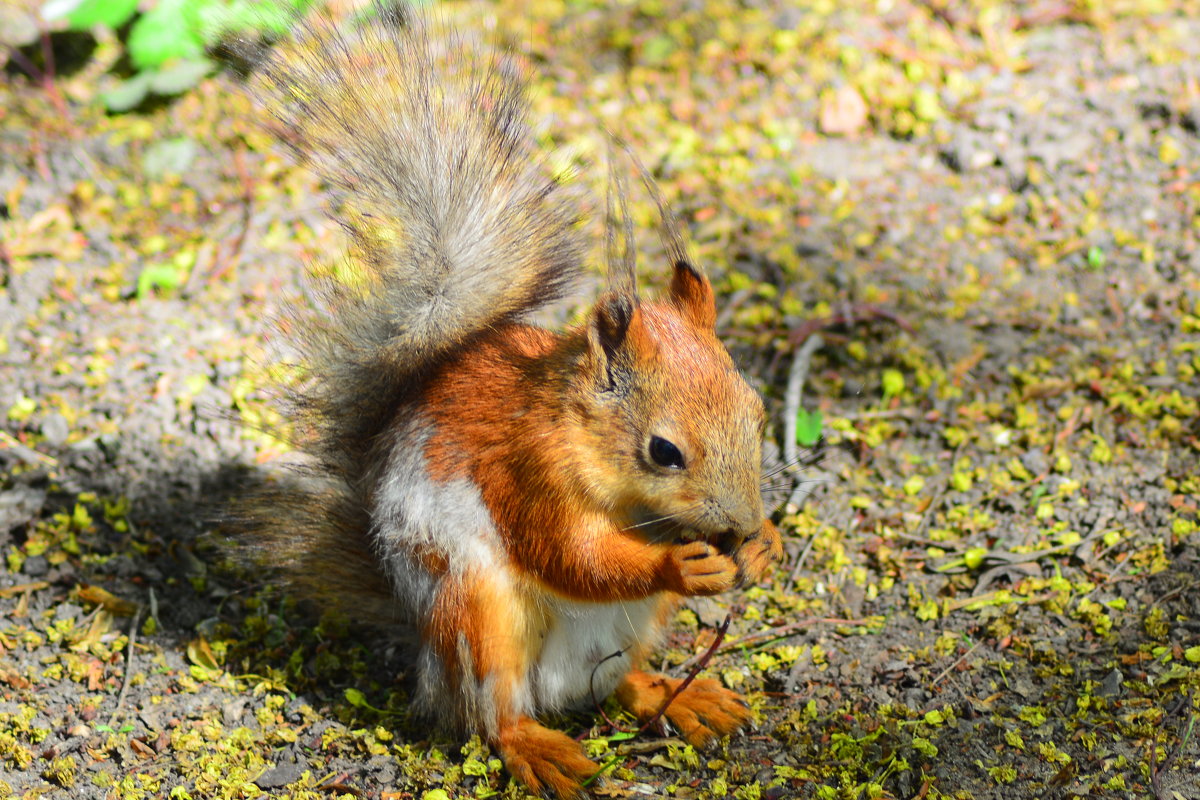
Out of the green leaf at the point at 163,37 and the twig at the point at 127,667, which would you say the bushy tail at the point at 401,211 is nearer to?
the twig at the point at 127,667

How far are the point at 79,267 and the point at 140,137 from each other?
27.1 inches

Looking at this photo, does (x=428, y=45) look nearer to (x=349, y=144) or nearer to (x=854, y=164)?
(x=349, y=144)

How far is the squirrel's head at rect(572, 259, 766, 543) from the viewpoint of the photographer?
2025 millimetres

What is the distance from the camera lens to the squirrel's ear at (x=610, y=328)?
2.07 m

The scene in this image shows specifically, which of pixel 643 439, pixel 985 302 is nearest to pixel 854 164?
pixel 985 302

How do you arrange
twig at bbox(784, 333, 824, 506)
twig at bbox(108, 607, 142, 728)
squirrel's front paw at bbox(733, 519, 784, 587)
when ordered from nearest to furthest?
squirrel's front paw at bbox(733, 519, 784, 587)
twig at bbox(108, 607, 142, 728)
twig at bbox(784, 333, 824, 506)

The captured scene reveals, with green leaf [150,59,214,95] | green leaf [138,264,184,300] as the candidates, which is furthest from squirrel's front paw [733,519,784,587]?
green leaf [150,59,214,95]

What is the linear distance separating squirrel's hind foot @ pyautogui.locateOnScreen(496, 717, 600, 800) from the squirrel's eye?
678 mm

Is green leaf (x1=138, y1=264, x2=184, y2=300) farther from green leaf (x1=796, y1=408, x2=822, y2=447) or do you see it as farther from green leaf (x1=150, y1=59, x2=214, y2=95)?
green leaf (x1=796, y1=408, x2=822, y2=447)

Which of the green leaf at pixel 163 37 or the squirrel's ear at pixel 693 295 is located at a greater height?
the green leaf at pixel 163 37

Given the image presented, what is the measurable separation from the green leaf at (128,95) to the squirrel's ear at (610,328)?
109 inches

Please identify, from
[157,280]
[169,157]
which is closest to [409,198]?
[157,280]

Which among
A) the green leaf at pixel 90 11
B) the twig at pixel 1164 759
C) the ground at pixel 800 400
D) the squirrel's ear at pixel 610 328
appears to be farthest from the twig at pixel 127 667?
the green leaf at pixel 90 11

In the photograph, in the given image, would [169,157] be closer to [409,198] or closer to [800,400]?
[409,198]
